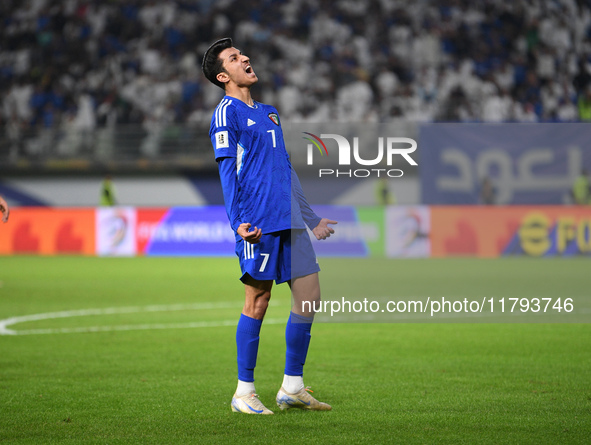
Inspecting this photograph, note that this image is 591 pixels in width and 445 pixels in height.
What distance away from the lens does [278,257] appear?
13.9ft

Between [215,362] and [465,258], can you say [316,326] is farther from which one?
A: [465,258]

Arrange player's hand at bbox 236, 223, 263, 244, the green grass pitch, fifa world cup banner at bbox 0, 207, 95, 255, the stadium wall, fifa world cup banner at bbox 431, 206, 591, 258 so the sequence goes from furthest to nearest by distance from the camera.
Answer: fifa world cup banner at bbox 0, 207, 95, 255, the stadium wall, fifa world cup banner at bbox 431, 206, 591, 258, player's hand at bbox 236, 223, 263, 244, the green grass pitch

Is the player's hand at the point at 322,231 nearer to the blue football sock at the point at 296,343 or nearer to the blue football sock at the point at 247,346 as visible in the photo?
the blue football sock at the point at 296,343

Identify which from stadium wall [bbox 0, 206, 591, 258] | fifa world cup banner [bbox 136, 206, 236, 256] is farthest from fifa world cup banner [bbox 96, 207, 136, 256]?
fifa world cup banner [bbox 136, 206, 236, 256]

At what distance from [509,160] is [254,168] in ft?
30.7

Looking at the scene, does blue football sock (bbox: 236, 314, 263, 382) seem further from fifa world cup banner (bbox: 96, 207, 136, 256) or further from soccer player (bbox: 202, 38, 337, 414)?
fifa world cup banner (bbox: 96, 207, 136, 256)

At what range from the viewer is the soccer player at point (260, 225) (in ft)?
13.7

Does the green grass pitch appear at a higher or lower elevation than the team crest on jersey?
lower

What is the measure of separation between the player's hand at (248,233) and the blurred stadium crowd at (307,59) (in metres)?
17.4

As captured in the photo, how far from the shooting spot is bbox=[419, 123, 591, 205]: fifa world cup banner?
9.96 metres

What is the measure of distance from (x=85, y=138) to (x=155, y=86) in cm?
281

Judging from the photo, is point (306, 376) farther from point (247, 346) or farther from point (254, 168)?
point (254, 168)

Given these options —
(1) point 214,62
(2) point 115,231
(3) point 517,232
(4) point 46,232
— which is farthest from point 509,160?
(4) point 46,232

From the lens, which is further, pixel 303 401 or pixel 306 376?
pixel 306 376
